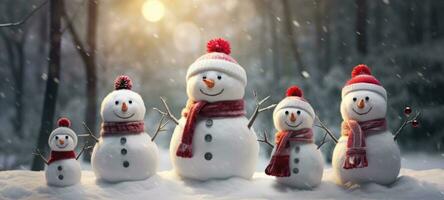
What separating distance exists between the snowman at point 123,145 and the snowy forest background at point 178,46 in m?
3.20

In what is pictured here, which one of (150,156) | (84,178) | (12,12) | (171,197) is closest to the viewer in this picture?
(171,197)

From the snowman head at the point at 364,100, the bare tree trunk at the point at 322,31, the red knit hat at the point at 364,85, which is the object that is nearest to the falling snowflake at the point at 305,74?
the bare tree trunk at the point at 322,31

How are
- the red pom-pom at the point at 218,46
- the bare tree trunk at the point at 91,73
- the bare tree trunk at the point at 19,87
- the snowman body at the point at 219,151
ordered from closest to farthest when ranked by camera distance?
the snowman body at the point at 219,151, the red pom-pom at the point at 218,46, the bare tree trunk at the point at 91,73, the bare tree trunk at the point at 19,87

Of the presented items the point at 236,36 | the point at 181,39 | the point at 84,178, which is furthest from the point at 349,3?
the point at 84,178

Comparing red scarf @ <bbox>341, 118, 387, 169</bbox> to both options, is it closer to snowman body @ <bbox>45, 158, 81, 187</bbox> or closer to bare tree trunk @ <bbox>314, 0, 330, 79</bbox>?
snowman body @ <bbox>45, 158, 81, 187</bbox>

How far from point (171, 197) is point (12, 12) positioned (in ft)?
18.0

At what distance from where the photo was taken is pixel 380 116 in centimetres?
529

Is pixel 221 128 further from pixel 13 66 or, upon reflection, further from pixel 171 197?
pixel 13 66

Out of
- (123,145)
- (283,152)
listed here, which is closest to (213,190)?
(283,152)

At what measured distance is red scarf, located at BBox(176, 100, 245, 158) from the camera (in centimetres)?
527

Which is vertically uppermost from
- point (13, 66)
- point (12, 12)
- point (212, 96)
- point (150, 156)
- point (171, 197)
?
point (12, 12)

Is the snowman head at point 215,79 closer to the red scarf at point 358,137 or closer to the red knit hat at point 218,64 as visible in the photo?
the red knit hat at point 218,64

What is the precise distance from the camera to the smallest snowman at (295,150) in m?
5.19

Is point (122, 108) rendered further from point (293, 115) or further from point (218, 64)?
point (293, 115)
